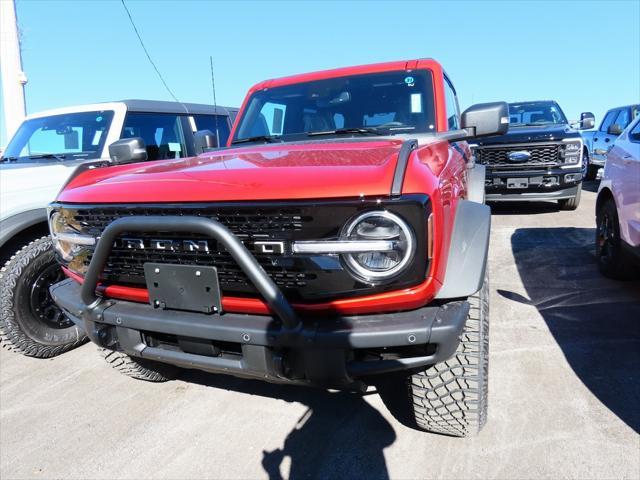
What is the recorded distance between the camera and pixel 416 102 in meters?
2.93

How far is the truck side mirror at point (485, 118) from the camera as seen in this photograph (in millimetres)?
2750

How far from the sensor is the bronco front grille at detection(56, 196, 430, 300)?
1.60m

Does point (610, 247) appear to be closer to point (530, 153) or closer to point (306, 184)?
point (530, 153)

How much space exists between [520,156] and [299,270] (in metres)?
6.37

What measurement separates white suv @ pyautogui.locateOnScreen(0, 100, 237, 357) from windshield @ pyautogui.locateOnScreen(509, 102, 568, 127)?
20.8 ft

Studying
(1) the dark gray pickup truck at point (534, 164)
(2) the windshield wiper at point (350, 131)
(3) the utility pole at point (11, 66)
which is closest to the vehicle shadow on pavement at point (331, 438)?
(2) the windshield wiper at point (350, 131)

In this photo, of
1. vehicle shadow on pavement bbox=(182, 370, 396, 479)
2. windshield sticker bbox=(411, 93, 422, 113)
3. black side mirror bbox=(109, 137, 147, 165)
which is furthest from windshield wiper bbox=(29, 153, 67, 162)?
windshield sticker bbox=(411, 93, 422, 113)

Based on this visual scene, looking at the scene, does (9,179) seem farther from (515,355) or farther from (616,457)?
(616,457)

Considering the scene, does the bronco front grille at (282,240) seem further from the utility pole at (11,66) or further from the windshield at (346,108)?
the utility pole at (11,66)

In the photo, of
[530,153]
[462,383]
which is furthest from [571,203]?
[462,383]

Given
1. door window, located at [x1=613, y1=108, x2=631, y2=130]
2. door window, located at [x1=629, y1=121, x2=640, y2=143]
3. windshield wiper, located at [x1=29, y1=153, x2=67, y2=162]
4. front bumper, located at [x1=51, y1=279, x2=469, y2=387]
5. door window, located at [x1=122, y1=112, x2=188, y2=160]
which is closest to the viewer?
front bumper, located at [x1=51, y1=279, x2=469, y2=387]

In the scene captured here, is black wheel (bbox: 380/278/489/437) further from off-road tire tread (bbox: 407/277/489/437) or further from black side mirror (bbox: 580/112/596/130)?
black side mirror (bbox: 580/112/596/130)

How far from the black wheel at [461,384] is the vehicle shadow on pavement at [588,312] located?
87cm

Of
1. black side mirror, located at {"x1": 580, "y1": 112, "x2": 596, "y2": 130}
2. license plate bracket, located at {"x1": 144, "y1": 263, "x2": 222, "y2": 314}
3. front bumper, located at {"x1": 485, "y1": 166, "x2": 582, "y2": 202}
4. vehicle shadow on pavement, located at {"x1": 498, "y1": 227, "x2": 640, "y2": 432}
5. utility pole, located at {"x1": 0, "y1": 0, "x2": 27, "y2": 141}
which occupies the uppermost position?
utility pole, located at {"x1": 0, "y1": 0, "x2": 27, "y2": 141}
